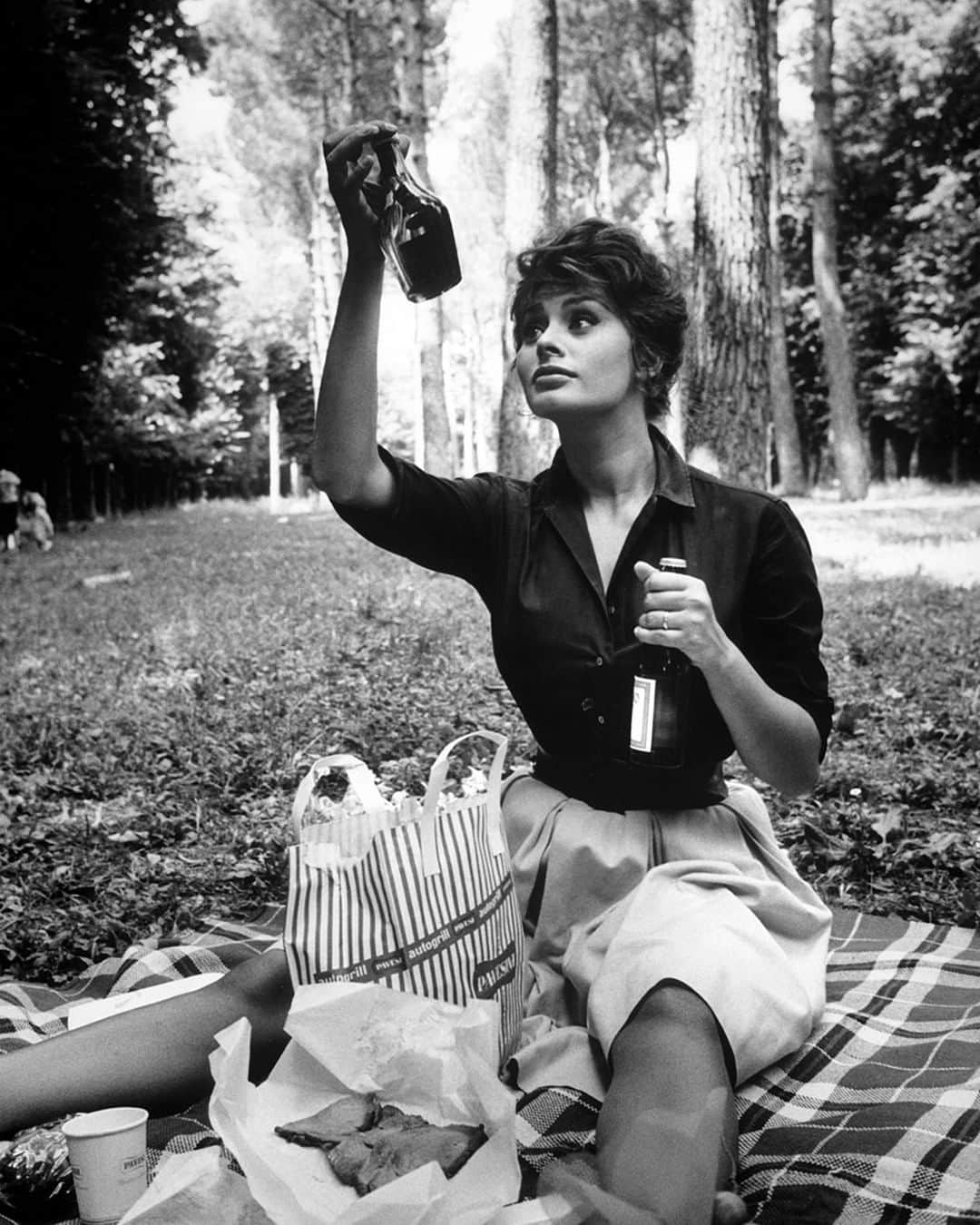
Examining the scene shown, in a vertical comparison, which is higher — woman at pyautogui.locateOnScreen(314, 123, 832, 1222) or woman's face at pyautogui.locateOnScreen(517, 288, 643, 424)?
woman's face at pyautogui.locateOnScreen(517, 288, 643, 424)

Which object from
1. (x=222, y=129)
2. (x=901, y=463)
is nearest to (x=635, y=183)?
(x=222, y=129)

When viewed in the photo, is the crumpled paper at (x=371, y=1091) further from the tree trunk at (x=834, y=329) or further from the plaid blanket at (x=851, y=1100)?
the tree trunk at (x=834, y=329)

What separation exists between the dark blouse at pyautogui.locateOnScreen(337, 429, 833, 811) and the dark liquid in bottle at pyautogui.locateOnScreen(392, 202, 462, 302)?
32 centimetres

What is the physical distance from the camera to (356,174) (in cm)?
187

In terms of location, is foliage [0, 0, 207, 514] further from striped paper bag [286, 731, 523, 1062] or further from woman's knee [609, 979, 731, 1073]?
woman's knee [609, 979, 731, 1073]

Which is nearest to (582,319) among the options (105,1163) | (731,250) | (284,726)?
(105,1163)

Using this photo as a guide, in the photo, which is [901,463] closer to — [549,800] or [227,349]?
[549,800]

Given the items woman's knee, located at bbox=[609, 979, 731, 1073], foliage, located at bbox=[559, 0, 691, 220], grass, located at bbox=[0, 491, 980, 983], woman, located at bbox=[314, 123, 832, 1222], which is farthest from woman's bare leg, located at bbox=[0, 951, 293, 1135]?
foliage, located at bbox=[559, 0, 691, 220]

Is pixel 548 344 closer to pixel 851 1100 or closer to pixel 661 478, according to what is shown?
pixel 661 478

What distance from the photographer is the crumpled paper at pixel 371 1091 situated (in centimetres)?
141

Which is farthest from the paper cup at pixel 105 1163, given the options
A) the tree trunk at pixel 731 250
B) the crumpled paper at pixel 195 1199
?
the tree trunk at pixel 731 250

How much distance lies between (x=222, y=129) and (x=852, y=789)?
71.3 ft

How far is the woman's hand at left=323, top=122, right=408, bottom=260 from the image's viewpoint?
72.7 inches

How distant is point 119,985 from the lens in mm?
2664
